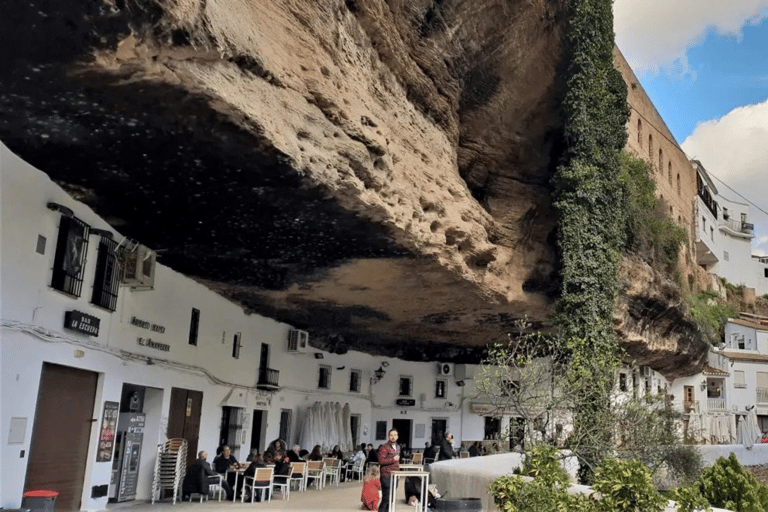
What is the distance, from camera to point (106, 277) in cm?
1100

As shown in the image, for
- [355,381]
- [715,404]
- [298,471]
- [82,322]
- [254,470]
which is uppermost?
Answer: [715,404]

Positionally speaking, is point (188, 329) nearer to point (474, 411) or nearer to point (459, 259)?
point (459, 259)

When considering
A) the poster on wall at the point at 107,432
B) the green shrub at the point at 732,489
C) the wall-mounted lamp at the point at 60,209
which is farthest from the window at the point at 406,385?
the wall-mounted lamp at the point at 60,209

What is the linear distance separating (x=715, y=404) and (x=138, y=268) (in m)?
38.6

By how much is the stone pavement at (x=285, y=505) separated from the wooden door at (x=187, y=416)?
1.28m

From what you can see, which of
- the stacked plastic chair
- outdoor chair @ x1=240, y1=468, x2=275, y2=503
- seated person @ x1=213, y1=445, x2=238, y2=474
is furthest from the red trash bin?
seated person @ x1=213, y1=445, x2=238, y2=474

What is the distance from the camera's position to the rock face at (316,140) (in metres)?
6.85

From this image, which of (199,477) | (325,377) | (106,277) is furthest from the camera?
(325,377)

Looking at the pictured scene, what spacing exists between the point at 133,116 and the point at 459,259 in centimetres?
746

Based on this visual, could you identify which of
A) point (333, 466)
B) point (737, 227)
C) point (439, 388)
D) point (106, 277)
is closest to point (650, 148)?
point (439, 388)

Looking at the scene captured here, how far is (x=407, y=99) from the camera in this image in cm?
1291

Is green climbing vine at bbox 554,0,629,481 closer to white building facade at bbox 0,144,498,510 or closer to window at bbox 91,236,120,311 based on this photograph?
white building facade at bbox 0,144,498,510

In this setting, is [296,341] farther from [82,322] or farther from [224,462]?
[82,322]

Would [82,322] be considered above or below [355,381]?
above
